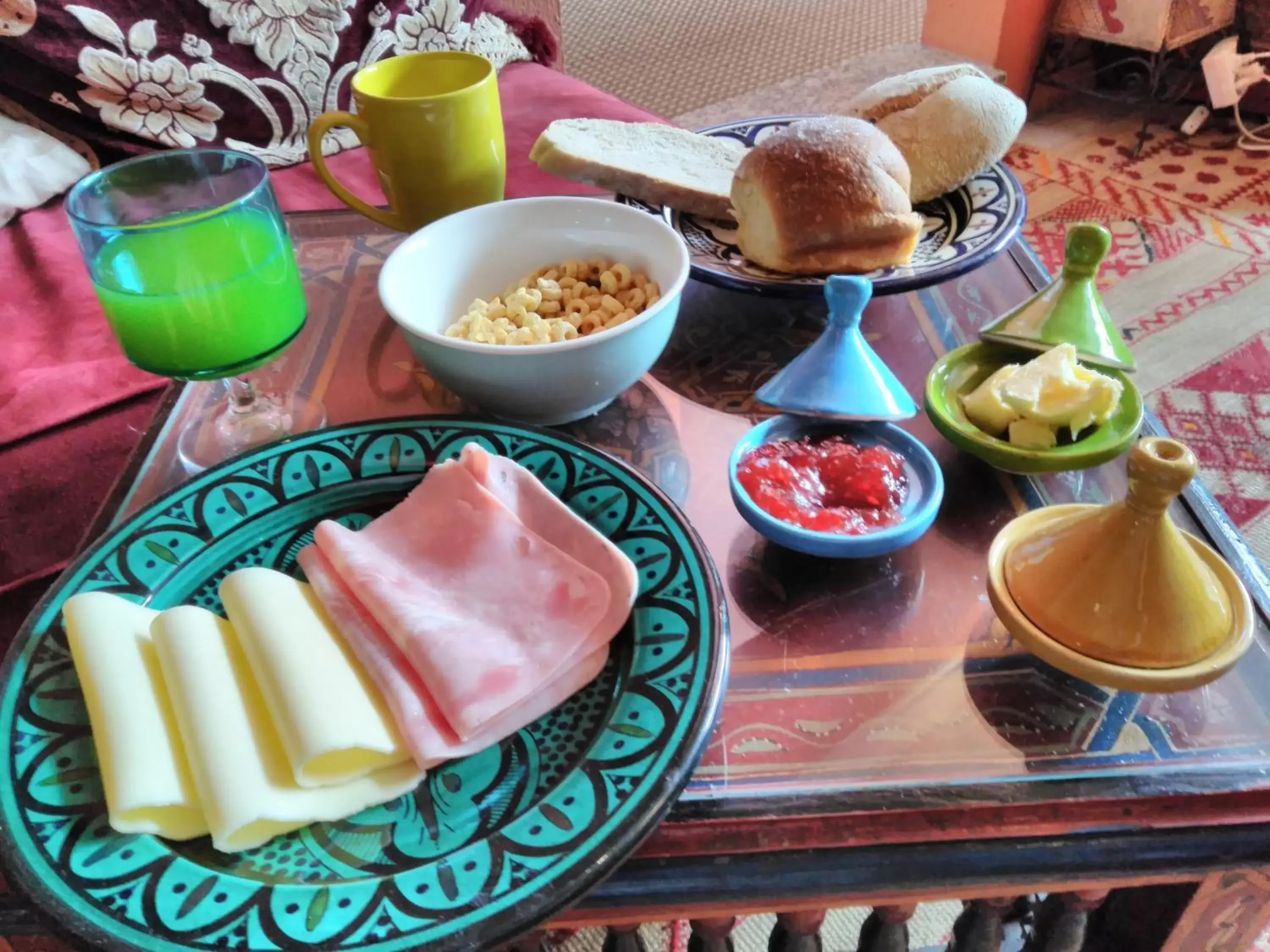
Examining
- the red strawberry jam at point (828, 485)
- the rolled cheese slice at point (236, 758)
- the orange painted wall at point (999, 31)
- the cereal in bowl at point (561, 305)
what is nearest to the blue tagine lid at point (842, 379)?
the red strawberry jam at point (828, 485)

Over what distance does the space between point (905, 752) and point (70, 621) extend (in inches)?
18.0

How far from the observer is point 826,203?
2.68 ft

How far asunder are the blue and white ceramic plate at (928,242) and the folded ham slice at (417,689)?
1.33 feet

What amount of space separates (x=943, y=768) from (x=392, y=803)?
29 centimetres

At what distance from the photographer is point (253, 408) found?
78cm

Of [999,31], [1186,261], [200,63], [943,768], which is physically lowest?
[1186,261]

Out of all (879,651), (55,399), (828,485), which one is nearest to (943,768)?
(879,651)

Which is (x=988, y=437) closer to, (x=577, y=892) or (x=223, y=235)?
(x=577, y=892)

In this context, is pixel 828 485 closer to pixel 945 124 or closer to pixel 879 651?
pixel 879 651

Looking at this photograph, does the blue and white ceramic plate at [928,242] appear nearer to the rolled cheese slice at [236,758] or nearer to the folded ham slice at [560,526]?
the folded ham slice at [560,526]

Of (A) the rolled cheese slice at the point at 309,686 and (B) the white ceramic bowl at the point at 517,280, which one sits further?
(B) the white ceramic bowl at the point at 517,280

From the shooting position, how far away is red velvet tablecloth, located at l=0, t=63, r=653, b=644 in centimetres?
87

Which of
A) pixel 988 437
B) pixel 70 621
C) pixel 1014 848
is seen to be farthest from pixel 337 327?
pixel 1014 848

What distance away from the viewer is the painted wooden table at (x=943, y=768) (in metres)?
0.50
